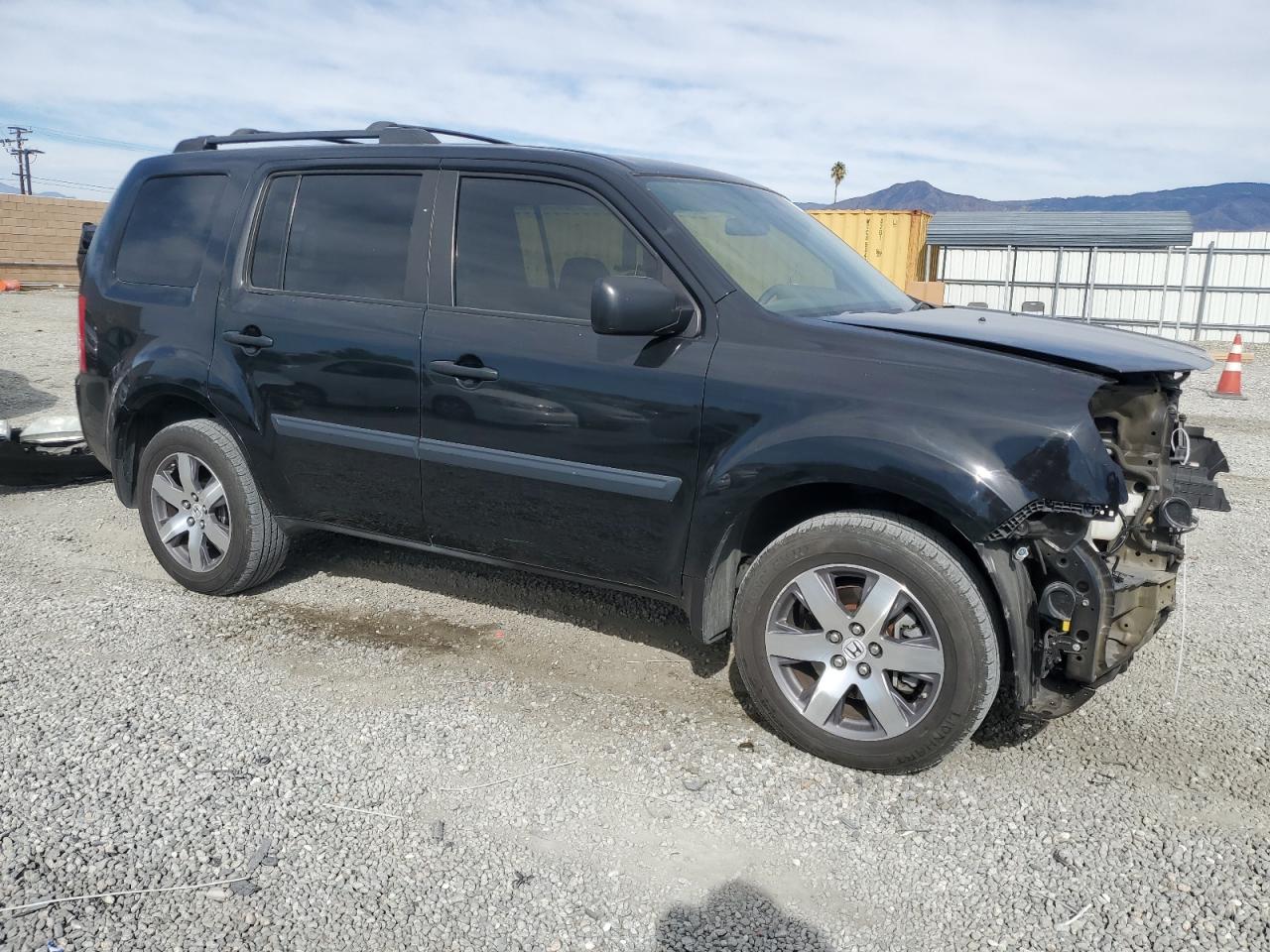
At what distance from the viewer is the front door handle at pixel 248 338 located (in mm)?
4188

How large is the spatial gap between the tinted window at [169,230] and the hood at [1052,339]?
2.86 meters

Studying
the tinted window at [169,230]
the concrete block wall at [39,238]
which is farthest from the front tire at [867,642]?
→ the concrete block wall at [39,238]

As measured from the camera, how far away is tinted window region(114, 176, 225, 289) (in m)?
4.50

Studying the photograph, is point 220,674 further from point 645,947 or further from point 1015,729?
point 1015,729

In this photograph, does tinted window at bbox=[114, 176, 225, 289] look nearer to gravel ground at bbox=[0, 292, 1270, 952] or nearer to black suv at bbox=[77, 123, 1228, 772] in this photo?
black suv at bbox=[77, 123, 1228, 772]

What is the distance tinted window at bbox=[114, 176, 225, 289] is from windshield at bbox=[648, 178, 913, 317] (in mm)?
2149

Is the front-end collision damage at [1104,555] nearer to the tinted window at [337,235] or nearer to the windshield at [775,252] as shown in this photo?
the windshield at [775,252]

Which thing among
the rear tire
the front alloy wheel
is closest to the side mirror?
the front alloy wheel

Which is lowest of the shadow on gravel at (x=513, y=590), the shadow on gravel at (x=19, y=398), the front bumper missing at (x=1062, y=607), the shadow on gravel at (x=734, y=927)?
the shadow on gravel at (x=734, y=927)

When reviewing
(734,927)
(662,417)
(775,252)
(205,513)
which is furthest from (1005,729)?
(205,513)

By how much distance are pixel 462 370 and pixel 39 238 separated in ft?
103

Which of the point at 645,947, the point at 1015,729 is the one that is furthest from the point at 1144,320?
the point at 645,947

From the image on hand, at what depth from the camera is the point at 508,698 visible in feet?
12.3

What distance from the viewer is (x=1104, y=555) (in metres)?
3.21
